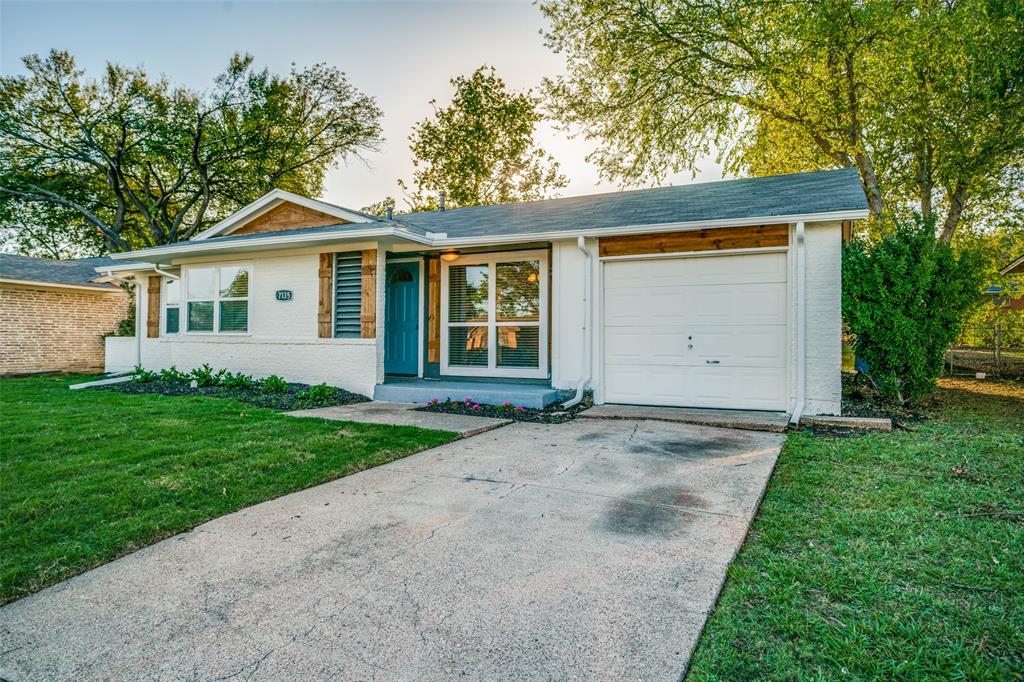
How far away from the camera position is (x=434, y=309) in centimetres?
960

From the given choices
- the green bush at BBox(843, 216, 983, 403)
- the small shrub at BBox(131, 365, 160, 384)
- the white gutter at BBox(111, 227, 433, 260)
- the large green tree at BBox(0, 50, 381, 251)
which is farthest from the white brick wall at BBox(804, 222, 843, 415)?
the large green tree at BBox(0, 50, 381, 251)

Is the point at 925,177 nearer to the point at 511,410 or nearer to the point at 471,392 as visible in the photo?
the point at 511,410

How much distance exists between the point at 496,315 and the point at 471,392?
166 cm

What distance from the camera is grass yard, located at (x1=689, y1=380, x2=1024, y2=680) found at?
1982mm

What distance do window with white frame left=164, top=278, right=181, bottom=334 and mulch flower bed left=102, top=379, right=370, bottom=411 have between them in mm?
1517

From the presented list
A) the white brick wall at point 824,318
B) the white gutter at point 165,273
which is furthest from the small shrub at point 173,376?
the white brick wall at point 824,318

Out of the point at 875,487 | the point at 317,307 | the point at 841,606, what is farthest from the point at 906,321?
the point at 317,307

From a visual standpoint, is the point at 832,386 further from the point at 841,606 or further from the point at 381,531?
the point at 381,531

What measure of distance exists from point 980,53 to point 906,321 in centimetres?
893

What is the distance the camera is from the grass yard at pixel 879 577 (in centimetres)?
198

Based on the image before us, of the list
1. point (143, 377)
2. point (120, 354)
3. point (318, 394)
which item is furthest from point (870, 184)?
point (120, 354)

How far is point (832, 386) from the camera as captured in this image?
677 centimetres

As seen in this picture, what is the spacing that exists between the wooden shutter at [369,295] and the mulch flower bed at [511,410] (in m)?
1.76

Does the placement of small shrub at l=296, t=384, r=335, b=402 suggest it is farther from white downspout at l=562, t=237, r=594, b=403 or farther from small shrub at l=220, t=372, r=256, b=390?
white downspout at l=562, t=237, r=594, b=403
